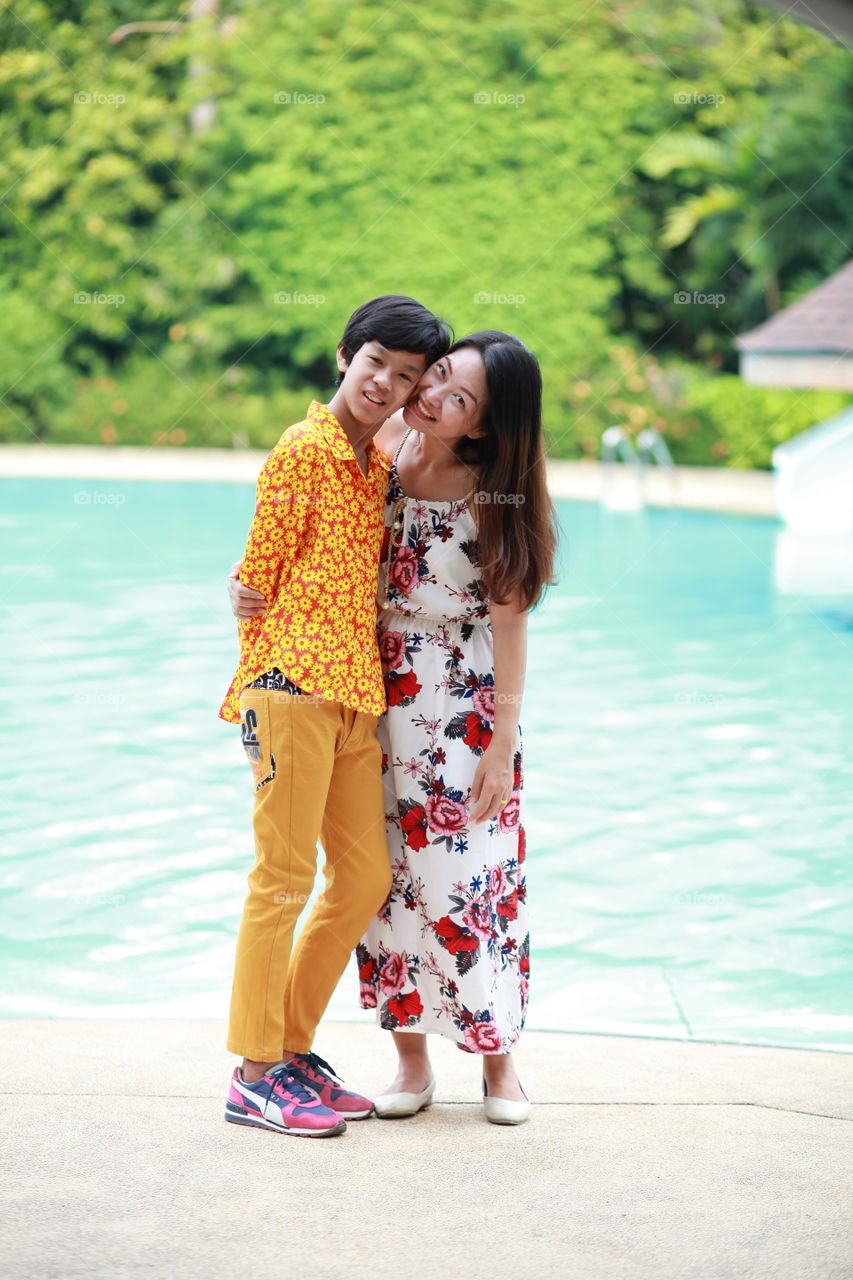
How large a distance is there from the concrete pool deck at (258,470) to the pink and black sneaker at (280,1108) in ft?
31.2

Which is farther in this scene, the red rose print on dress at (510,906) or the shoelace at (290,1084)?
the red rose print on dress at (510,906)

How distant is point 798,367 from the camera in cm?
971

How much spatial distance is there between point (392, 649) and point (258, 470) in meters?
10.0

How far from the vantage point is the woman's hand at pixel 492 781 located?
2.22m

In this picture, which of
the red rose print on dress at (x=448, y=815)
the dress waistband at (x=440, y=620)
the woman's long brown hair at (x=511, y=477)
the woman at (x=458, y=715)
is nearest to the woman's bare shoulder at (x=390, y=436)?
the woman at (x=458, y=715)

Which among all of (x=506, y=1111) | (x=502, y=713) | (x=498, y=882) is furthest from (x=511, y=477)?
(x=506, y=1111)

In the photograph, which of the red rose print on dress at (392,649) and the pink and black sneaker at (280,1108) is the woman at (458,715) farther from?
the pink and black sneaker at (280,1108)

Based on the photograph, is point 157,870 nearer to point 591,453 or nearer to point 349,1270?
point 349,1270

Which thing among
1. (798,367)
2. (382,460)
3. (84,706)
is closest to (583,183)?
(798,367)

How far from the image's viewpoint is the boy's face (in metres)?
2.12

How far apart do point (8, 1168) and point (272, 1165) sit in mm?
356

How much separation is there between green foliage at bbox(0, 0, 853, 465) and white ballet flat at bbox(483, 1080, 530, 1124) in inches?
494

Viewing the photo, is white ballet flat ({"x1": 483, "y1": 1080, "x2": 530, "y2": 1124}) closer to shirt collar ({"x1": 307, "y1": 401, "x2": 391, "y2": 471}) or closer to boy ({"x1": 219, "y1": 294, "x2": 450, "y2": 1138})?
boy ({"x1": 219, "y1": 294, "x2": 450, "y2": 1138})

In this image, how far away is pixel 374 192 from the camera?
1485 cm
